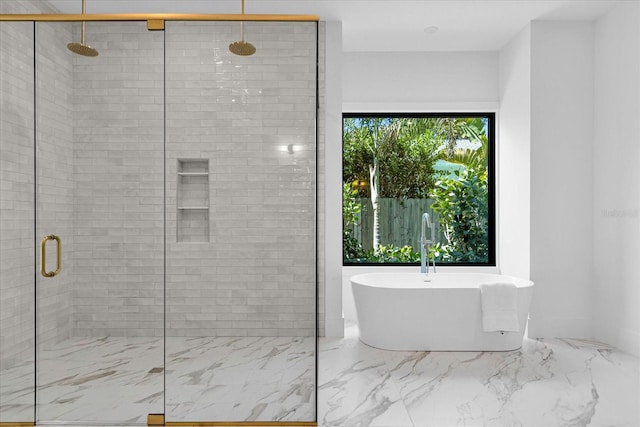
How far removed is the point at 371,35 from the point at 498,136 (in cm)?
170

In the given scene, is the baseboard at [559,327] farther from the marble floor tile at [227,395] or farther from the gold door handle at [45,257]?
the gold door handle at [45,257]

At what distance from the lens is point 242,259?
2.43 metres

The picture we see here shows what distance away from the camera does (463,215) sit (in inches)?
200

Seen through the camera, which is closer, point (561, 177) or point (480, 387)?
point (480, 387)

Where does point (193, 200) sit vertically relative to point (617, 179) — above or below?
below

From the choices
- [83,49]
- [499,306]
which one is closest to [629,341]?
[499,306]

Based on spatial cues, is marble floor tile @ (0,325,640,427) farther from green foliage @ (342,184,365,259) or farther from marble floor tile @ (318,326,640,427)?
green foliage @ (342,184,365,259)

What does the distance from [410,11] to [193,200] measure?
266cm

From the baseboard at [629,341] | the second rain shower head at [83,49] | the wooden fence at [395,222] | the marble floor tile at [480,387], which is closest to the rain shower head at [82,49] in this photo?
the second rain shower head at [83,49]

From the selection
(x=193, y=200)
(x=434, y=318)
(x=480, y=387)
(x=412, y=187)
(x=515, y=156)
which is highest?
(x=515, y=156)

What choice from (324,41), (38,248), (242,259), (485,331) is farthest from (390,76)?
(38,248)

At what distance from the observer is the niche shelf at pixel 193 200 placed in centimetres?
241

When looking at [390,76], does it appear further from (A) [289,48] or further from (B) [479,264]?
(A) [289,48]

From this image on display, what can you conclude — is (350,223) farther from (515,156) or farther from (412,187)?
(515,156)
